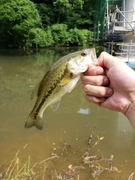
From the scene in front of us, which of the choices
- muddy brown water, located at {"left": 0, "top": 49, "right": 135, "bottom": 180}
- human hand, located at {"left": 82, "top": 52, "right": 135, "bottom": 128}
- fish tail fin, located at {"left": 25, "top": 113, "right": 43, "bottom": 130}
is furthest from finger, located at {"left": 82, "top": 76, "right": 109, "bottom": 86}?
muddy brown water, located at {"left": 0, "top": 49, "right": 135, "bottom": 180}

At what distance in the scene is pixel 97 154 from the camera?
14.0 ft

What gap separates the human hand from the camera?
6.16 ft

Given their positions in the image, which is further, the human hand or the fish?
the human hand

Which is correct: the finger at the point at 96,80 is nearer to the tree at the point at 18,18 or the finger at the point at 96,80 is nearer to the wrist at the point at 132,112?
the wrist at the point at 132,112

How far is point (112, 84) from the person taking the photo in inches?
78.7

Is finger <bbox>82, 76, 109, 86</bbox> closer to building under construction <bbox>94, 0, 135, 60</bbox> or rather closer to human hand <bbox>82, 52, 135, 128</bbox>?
human hand <bbox>82, 52, 135, 128</bbox>

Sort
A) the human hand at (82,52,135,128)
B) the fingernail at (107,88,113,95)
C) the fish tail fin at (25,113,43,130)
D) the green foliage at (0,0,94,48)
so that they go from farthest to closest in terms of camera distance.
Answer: the green foliage at (0,0,94,48)
the fish tail fin at (25,113,43,130)
the fingernail at (107,88,113,95)
the human hand at (82,52,135,128)

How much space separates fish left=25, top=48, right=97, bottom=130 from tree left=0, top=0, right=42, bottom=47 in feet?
58.0

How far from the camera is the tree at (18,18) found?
17812 millimetres

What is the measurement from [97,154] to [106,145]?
480 millimetres

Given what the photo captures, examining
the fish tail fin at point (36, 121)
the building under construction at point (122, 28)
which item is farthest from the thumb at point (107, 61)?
the building under construction at point (122, 28)

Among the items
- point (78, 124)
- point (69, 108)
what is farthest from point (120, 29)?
point (78, 124)

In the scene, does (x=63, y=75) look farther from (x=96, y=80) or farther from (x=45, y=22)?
(x=45, y=22)

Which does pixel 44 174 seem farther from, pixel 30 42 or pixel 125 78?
pixel 30 42
